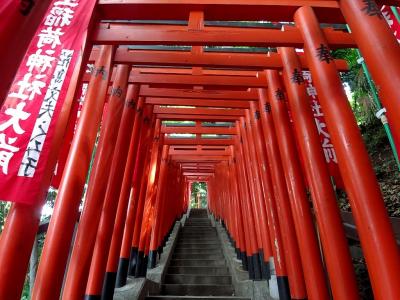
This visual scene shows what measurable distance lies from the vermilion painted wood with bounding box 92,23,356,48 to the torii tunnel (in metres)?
0.01

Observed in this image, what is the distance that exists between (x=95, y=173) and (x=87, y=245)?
0.93m

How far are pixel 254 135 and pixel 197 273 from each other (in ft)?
15.2

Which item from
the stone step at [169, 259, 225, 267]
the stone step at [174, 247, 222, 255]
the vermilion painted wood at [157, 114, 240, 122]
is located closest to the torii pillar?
the vermilion painted wood at [157, 114, 240, 122]

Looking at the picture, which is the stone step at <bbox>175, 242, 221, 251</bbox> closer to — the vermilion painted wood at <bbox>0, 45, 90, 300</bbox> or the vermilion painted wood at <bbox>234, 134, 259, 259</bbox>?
the vermilion painted wood at <bbox>234, 134, 259, 259</bbox>

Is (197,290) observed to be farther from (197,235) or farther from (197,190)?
(197,190)

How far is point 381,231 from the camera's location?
216 centimetres

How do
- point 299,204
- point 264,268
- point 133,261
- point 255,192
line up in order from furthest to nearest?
point 133,261 → point 255,192 → point 264,268 → point 299,204

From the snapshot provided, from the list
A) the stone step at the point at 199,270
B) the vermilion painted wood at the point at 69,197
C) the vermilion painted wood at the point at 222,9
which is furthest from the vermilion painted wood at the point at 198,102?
the stone step at the point at 199,270

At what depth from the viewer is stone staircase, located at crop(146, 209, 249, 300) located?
6.63m

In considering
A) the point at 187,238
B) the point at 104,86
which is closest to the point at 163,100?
the point at 104,86

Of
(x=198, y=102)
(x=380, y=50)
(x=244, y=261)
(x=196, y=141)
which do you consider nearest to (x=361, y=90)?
(x=198, y=102)

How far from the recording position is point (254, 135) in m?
6.04

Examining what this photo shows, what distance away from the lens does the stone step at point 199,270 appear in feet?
26.2

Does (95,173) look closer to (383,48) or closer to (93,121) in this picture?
(93,121)
